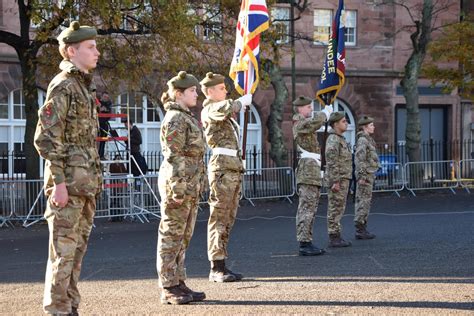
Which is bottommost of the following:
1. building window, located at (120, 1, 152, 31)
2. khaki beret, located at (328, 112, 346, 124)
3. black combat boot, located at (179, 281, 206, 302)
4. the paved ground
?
the paved ground

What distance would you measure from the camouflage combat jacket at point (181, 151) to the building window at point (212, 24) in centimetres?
1144

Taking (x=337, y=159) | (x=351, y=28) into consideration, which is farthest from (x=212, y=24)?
(x=351, y=28)

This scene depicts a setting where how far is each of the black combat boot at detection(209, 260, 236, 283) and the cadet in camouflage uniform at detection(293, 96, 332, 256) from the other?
7.23ft

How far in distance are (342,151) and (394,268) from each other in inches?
116

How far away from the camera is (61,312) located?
6203mm

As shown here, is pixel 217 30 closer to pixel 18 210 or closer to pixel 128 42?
pixel 128 42

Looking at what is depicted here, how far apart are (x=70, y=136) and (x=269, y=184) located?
1599 centimetres

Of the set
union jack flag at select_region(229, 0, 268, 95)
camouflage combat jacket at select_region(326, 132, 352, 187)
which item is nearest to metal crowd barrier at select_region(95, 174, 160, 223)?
camouflage combat jacket at select_region(326, 132, 352, 187)

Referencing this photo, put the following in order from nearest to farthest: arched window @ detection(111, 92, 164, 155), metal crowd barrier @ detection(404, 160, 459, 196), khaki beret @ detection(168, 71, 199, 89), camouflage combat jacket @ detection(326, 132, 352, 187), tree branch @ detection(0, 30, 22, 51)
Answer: khaki beret @ detection(168, 71, 199, 89)
camouflage combat jacket @ detection(326, 132, 352, 187)
tree branch @ detection(0, 30, 22, 51)
metal crowd barrier @ detection(404, 160, 459, 196)
arched window @ detection(111, 92, 164, 155)

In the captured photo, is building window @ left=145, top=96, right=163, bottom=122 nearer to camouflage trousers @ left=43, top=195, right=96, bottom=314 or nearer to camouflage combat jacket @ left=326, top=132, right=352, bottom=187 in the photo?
camouflage combat jacket @ left=326, top=132, right=352, bottom=187

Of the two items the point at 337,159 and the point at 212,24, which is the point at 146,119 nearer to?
the point at 212,24

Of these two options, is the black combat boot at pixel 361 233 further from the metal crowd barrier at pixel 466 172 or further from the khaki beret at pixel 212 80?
the metal crowd barrier at pixel 466 172

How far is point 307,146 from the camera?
11.0 metres

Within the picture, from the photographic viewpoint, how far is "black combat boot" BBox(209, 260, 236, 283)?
8.79 meters
